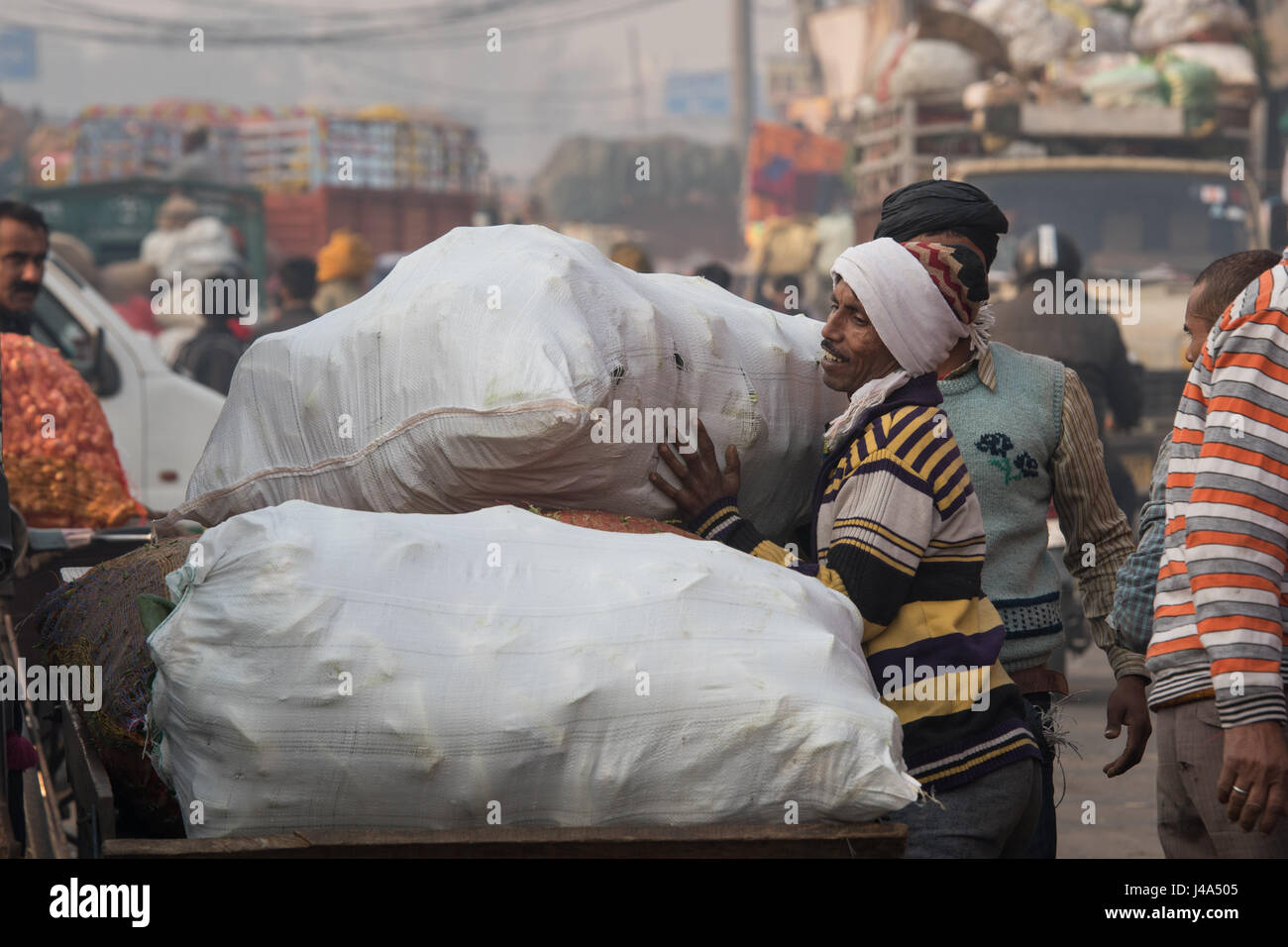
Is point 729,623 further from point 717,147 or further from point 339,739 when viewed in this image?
point 717,147

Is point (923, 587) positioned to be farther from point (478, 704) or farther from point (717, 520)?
point (478, 704)

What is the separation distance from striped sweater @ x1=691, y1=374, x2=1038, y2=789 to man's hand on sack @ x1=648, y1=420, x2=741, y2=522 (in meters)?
0.20

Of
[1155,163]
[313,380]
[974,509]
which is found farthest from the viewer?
[1155,163]

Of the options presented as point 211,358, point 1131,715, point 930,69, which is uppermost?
point 930,69

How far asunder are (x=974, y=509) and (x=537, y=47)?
4452 inches

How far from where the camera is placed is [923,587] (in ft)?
7.72

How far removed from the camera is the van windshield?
9711 mm

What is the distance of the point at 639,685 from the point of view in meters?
2.03

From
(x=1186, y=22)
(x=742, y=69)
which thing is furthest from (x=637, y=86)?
(x=1186, y=22)

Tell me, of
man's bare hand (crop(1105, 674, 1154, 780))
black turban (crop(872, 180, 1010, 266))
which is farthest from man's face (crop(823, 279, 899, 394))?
man's bare hand (crop(1105, 674, 1154, 780))

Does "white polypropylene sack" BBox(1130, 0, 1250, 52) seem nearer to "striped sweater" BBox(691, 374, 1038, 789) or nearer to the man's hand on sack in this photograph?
the man's hand on sack

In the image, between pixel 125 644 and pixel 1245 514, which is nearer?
pixel 1245 514

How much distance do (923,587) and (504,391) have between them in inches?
26.1
